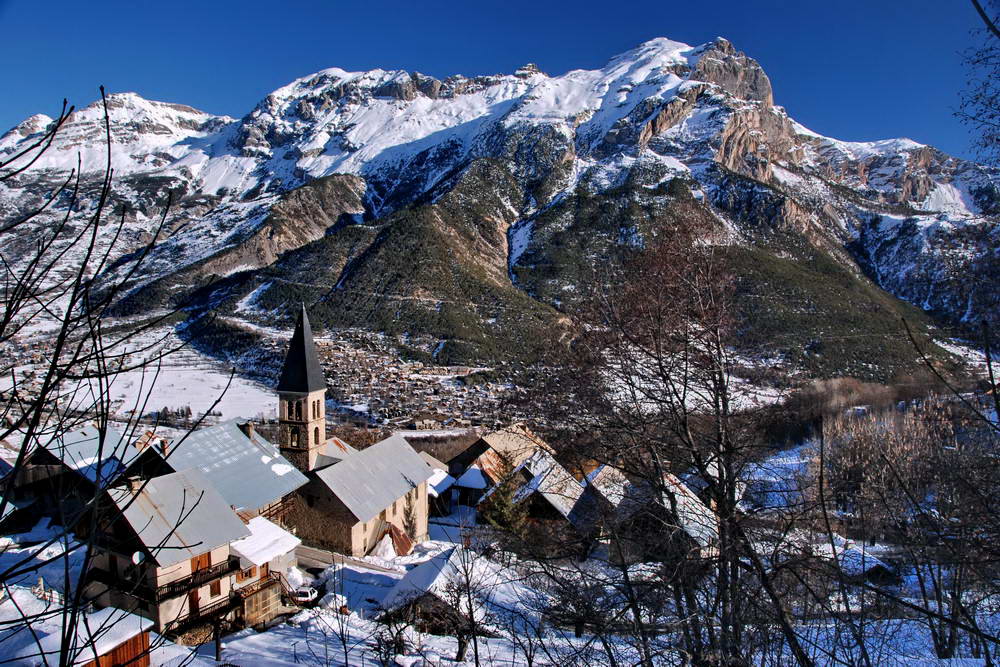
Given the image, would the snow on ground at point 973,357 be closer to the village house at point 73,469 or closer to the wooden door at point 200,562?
the village house at point 73,469

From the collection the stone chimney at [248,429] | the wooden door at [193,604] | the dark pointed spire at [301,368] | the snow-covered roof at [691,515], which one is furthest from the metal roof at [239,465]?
the snow-covered roof at [691,515]

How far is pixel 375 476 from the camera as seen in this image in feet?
72.0

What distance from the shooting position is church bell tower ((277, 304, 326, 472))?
71.3 feet

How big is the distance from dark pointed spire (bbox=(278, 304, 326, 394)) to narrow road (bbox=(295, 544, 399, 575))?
5.60m

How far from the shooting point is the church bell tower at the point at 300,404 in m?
21.7

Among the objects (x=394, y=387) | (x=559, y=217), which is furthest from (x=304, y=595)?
(x=559, y=217)

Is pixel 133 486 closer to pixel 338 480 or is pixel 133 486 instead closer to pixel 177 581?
pixel 177 581

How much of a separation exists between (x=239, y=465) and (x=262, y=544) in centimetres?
404

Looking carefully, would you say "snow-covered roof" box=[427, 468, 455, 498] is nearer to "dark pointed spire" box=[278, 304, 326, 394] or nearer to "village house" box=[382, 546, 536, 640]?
"dark pointed spire" box=[278, 304, 326, 394]

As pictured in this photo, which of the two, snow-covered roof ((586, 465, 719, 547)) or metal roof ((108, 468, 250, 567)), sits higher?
snow-covered roof ((586, 465, 719, 547))

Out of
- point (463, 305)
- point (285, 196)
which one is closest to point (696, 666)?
point (463, 305)

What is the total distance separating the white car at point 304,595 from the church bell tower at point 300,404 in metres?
6.04

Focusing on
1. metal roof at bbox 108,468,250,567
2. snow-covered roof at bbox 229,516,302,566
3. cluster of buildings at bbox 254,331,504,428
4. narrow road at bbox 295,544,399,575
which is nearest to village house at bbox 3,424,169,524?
metal roof at bbox 108,468,250,567

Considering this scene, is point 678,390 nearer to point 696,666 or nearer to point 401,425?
point 696,666
